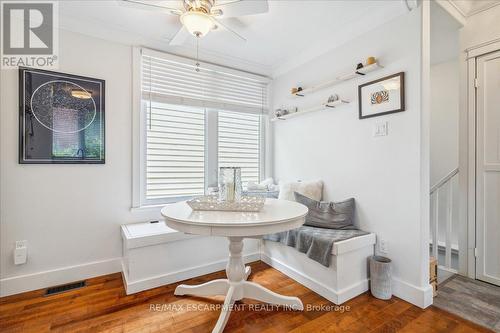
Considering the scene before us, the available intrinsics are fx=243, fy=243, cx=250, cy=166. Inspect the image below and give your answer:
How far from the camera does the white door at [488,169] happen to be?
84.2 inches

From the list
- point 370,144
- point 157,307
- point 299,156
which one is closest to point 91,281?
point 157,307

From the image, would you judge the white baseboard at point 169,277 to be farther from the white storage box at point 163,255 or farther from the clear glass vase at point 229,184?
the clear glass vase at point 229,184

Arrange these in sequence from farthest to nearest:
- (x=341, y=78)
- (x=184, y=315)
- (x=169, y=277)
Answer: (x=341, y=78) < (x=169, y=277) < (x=184, y=315)

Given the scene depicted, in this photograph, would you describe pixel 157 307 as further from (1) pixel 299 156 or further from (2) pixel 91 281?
(1) pixel 299 156

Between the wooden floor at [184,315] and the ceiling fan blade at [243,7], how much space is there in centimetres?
210

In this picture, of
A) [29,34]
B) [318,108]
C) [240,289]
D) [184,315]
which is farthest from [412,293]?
[29,34]

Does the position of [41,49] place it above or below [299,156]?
above

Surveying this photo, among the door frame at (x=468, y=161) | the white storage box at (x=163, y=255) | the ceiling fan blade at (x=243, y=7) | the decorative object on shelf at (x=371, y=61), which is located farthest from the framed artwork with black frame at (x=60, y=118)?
the door frame at (x=468, y=161)

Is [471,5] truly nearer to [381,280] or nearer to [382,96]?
[382,96]

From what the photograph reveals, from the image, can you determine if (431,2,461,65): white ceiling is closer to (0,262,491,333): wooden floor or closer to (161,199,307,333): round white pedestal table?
(161,199,307,333): round white pedestal table

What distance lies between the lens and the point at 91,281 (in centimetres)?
221

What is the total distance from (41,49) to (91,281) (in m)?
2.10

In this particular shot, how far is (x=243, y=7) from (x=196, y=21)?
332 millimetres

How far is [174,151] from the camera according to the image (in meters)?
2.70
